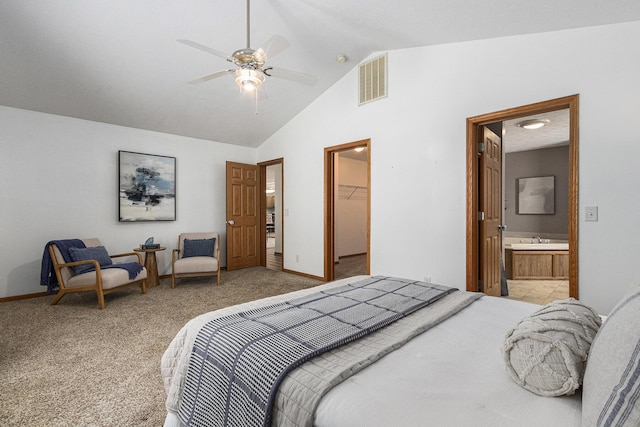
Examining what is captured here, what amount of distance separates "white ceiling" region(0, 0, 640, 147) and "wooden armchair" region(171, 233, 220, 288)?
195cm

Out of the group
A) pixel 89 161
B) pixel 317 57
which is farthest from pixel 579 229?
pixel 89 161

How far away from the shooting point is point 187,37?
3.16 m

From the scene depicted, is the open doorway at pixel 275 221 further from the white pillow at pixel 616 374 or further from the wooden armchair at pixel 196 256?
the white pillow at pixel 616 374

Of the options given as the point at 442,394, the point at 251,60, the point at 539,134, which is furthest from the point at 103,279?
the point at 539,134

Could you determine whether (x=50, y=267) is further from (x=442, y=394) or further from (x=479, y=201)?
(x=479, y=201)

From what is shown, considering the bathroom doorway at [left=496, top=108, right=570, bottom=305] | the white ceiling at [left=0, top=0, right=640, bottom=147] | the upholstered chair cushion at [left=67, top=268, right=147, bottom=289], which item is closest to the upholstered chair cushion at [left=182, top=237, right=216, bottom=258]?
the upholstered chair cushion at [left=67, top=268, right=147, bottom=289]

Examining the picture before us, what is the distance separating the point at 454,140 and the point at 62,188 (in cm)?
506

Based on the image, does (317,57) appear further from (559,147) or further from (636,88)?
(559,147)

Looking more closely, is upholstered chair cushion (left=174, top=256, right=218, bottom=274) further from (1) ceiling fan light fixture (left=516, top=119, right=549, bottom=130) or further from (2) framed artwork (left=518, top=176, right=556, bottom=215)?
(2) framed artwork (left=518, top=176, right=556, bottom=215)

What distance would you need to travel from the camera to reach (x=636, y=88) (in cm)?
237

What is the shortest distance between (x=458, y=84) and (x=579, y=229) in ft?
6.03

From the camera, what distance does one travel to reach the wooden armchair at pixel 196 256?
4.43 metres

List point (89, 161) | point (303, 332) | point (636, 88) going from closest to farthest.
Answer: point (303, 332)
point (636, 88)
point (89, 161)

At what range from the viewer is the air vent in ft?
12.9
